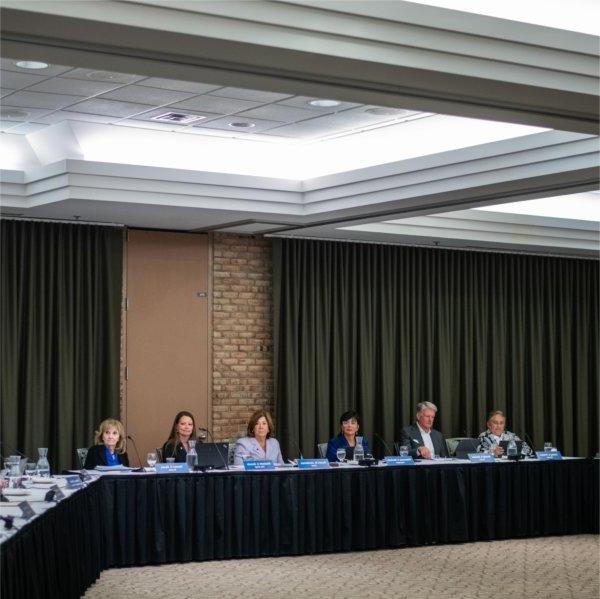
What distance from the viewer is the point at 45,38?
5.20m

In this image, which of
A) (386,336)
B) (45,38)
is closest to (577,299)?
(386,336)

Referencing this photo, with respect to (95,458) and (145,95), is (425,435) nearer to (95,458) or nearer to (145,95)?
(95,458)

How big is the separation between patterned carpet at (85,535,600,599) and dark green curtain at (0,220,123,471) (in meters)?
2.75

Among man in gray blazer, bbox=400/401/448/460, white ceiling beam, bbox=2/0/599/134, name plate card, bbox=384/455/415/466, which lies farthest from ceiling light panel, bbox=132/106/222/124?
man in gray blazer, bbox=400/401/448/460

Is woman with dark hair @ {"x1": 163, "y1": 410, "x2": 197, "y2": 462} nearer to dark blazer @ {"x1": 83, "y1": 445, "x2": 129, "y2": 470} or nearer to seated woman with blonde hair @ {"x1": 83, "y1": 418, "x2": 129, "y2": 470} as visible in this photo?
seated woman with blonde hair @ {"x1": 83, "y1": 418, "x2": 129, "y2": 470}

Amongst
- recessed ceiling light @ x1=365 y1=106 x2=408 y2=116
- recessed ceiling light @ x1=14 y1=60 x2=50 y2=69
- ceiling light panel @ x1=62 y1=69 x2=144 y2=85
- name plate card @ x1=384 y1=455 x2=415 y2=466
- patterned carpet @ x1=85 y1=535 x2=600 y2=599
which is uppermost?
recessed ceiling light @ x1=14 y1=60 x2=50 y2=69

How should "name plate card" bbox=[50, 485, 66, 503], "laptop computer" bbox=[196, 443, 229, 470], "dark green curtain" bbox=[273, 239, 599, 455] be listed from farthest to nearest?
"dark green curtain" bbox=[273, 239, 599, 455], "laptop computer" bbox=[196, 443, 229, 470], "name plate card" bbox=[50, 485, 66, 503]

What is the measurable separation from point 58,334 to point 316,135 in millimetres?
3344

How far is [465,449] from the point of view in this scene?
11.3m

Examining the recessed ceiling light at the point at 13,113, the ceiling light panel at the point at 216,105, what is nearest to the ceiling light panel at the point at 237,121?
the ceiling light panel at the point at 216,105

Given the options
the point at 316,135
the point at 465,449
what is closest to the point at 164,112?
the point at 316,135

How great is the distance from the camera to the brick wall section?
41.8 feet

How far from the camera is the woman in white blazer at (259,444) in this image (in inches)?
419

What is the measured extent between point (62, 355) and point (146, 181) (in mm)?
2442
